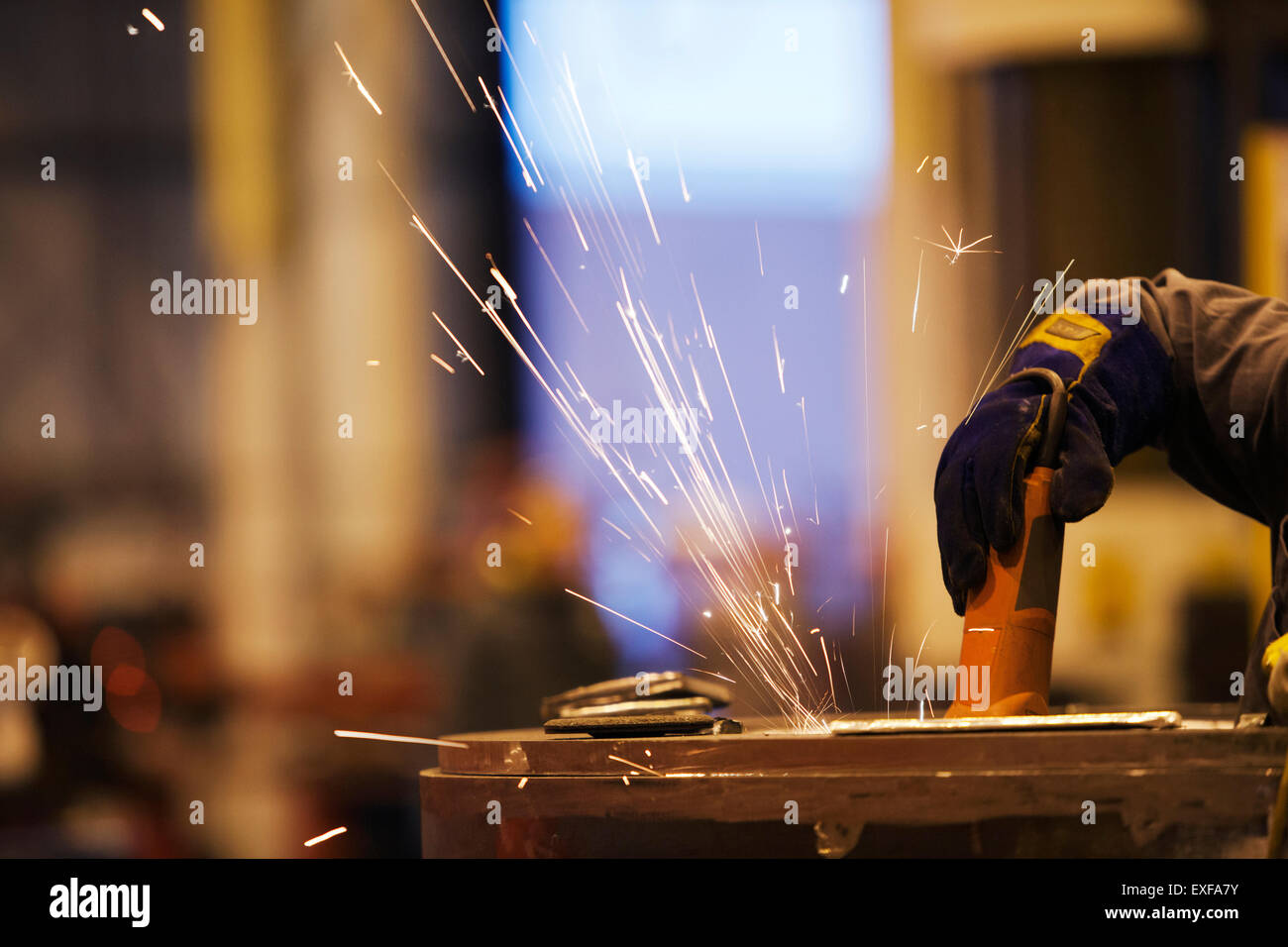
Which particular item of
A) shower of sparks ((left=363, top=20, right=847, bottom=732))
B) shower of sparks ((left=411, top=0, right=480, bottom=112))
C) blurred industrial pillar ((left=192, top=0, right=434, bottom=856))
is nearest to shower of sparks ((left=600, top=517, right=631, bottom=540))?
shower of sparks ((left=363, top=20, right=847, bottom=732))

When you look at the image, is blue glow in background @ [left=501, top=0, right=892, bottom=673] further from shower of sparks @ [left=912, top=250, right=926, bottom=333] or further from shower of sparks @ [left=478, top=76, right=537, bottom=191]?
shower of sparks @ [left=478, top=76, right=537, bottom=191]

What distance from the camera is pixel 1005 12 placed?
4.29 metres

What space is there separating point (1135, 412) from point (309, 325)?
465cm

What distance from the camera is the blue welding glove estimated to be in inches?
48.8

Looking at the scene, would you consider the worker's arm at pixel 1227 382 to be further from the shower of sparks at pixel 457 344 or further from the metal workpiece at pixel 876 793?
the shower of sparks at pixel 457 344

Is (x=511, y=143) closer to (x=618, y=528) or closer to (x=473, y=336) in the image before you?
(x=473, y=336)

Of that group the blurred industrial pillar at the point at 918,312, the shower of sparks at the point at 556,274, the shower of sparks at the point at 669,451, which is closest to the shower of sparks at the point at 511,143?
the shower of sparks at the point at 669,451

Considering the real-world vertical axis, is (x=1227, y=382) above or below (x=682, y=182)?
below

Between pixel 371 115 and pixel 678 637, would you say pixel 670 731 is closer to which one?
pixel 678 637

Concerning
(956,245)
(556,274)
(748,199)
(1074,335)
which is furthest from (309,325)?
(1074,335)

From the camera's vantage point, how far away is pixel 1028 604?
1.25 m

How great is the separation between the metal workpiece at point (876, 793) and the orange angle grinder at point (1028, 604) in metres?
0.18

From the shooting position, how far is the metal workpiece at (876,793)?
0.99 m
